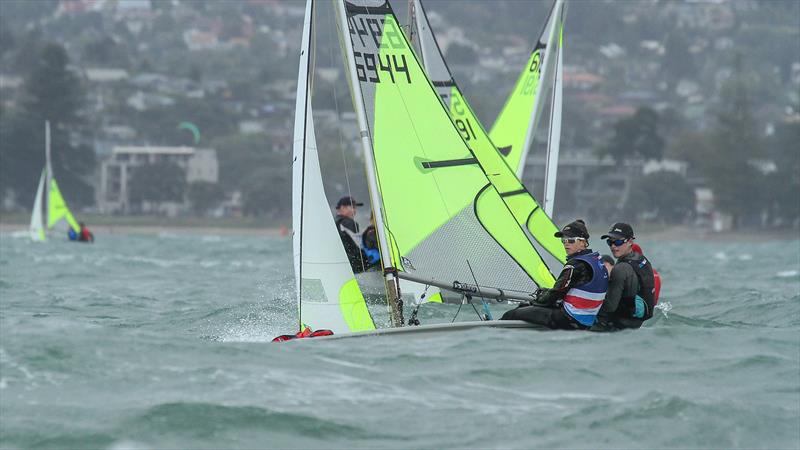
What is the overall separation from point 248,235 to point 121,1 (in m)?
118

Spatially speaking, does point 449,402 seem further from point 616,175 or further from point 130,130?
point 130,130

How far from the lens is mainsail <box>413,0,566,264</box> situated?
1181cm

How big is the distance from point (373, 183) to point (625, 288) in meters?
1.71

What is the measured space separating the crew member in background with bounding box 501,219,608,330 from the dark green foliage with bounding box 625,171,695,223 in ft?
233

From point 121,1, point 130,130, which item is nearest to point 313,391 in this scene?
point 130,130

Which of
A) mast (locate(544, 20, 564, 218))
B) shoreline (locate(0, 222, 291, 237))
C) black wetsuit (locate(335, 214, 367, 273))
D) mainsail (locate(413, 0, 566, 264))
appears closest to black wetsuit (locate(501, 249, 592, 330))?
mainsail (locate(413, 0, 566, 264))

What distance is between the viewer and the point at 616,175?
87.0m

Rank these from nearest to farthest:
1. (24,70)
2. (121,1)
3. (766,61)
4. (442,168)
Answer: (442,168), (24,70), (766,61), (121,1)

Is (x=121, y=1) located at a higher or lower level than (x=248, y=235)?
higher

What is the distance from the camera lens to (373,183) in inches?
368

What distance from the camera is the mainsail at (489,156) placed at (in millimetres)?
11812

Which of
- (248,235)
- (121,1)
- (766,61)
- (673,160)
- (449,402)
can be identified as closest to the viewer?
(449,402)

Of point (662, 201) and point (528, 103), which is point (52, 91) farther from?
point (528, 103)

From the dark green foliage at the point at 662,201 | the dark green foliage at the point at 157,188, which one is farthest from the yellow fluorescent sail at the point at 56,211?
the dark green foliage at the point at 662,201
